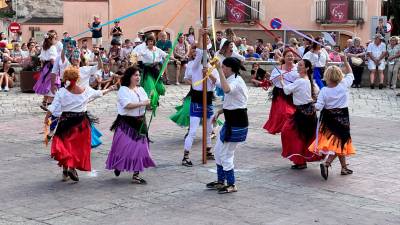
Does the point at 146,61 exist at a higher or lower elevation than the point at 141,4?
lower

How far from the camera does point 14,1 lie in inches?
1490

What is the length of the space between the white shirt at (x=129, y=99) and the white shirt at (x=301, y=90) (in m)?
2.24

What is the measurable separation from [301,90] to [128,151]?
267cm

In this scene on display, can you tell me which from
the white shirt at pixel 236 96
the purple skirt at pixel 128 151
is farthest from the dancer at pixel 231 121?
the purple skirt at pixel 128 151

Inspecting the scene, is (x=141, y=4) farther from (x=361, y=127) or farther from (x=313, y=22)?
(x=361, y=127)

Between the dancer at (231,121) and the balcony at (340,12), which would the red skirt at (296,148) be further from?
the balcony at (340,12)

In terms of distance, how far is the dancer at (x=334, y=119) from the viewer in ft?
31.3

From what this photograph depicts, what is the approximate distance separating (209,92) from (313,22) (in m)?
27.7

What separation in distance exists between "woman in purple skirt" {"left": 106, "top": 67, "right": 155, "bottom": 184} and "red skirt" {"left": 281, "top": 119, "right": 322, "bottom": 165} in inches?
82.2

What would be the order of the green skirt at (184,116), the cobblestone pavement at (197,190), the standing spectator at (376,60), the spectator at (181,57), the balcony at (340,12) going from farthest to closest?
1. the balcony at (340,12)
2. the spectator at (181,57)
3. the standing spectator at (376,60)
4. the green skirt at (184,116)
5. the cobblestone pavement at (197,190)

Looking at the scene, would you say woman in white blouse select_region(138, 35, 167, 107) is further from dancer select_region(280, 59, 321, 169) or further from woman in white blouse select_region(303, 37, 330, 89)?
dancer select_region(280, 59, 321, 169)

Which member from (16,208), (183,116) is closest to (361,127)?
A: (183,116)

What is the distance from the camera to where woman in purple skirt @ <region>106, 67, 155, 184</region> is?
29.8 ft

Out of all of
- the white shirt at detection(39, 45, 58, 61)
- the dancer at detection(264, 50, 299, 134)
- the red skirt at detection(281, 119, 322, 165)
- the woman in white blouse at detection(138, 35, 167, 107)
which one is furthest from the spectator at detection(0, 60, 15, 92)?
the red skirt at detection(281, 119, 322, 165)
